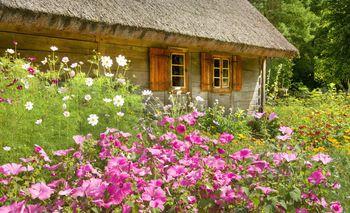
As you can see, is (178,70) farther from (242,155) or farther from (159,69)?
(242,155)

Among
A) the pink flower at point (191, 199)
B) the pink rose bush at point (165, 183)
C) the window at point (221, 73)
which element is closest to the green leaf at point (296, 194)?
the pink rose bush at point (165, 183)

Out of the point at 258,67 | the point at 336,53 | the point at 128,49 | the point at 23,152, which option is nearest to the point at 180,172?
the point at 23,152

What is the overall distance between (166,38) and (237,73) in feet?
11.8

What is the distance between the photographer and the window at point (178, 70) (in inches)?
359

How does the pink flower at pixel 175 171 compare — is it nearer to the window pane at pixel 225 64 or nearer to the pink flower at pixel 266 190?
the pink flower at pixel 266 190

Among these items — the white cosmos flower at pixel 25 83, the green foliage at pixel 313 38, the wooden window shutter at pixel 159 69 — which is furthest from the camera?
the green foliage at pixel 313 38

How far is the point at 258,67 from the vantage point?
465 inches

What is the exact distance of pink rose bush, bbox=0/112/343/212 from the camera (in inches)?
65.4

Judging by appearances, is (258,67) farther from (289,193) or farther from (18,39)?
(289,193)

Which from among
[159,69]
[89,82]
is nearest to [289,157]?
[89,82]

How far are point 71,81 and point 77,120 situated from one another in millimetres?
775

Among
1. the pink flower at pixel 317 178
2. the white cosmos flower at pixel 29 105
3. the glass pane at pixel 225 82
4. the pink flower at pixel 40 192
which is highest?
the white cosmos flower at pixel 29 105

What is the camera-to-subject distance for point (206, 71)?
9.73 m

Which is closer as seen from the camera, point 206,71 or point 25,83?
point 25,83
